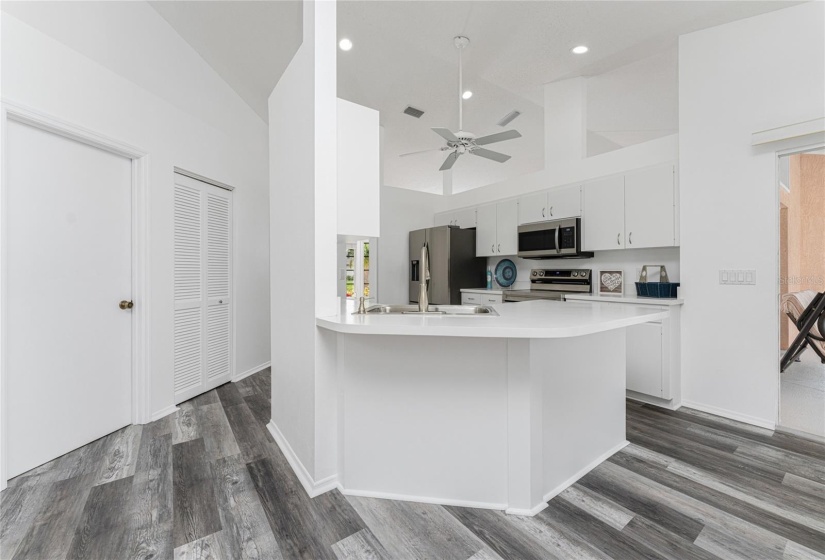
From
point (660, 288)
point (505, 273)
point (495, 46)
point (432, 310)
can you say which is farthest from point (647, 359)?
point (495, 46)

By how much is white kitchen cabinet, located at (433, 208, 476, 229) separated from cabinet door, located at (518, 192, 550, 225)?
2.75 feet

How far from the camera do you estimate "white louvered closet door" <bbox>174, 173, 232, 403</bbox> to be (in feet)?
10.4

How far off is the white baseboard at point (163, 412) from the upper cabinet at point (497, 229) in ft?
12.5

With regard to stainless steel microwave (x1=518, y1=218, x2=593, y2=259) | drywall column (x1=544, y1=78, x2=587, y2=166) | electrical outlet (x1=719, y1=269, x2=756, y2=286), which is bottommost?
electrical outlet (x1=719, y1=269, x2=756, y2=286)

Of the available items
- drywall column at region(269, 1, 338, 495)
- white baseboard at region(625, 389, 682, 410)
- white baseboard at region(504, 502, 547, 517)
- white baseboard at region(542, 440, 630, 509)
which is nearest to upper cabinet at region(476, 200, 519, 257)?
white baseboard at region(625, 389, 682, 410)

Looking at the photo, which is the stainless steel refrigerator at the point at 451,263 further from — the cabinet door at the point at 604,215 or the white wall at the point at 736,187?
the white wall at the point at 736,187

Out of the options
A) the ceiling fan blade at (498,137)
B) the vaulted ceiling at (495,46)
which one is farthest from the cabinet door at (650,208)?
the ceiling fan blade at (498,137)

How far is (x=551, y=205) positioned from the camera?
13.8 feet

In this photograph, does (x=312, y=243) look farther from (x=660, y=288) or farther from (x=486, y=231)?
(x=486, y=231)

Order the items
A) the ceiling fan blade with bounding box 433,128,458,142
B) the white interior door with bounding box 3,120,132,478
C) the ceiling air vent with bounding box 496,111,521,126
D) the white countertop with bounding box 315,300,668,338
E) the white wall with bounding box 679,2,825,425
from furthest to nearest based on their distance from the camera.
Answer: the ceiling air vent with bounding box 496,111,521,126
the ceiling fan blade with bounding box 433,128,458,142
the white wall with bounding box 679,2,825,425
the white interior door with bounding box 3,120,132,478
the white countertop with bounding box 315,300,668,338

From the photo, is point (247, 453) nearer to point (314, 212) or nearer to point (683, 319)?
point (314, 212)

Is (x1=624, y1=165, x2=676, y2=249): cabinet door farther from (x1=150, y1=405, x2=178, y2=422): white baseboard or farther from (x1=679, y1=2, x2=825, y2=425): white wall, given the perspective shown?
(x1=150, y1=405, x2=178, y2=422): white baseboard

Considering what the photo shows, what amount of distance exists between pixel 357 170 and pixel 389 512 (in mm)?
1785

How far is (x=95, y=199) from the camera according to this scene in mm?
2490
